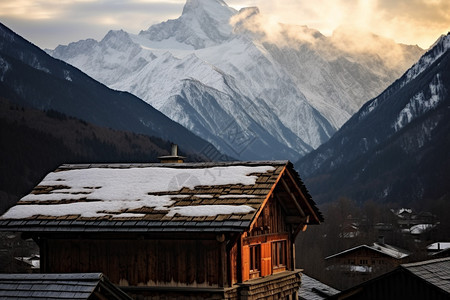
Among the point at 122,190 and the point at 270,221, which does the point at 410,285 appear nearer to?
the point at 270,221

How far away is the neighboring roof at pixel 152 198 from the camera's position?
78.3 ft

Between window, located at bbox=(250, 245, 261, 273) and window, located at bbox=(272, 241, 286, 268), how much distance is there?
1143 mm

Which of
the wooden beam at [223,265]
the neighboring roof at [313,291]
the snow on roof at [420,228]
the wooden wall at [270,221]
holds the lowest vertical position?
the neighboring roof at [313,291]

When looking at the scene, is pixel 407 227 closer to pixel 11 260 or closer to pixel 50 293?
pixel 11 260

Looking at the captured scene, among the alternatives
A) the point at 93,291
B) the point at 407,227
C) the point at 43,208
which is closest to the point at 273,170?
the point at 43,208

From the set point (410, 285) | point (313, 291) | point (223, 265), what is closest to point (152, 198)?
point (223, 265)

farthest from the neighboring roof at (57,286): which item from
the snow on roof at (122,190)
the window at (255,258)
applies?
the window at (255,258)

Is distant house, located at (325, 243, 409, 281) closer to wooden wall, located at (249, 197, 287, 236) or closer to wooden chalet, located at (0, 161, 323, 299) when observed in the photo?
wooden wall, located at (249, 197, 287, 236)

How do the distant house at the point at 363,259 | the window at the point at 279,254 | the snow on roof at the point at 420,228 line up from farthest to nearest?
the snow on roof at the point at 420,228 < the distant house at the point at 363,259 < the window at the point at 279,254

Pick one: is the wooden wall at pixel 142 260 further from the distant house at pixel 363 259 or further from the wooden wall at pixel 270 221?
the distant house at pixel 363 259

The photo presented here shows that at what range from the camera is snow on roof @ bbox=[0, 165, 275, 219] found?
24875 mm

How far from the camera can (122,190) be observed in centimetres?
2609

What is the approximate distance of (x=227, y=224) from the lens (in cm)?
2323

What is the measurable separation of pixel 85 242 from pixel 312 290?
14.2 m
